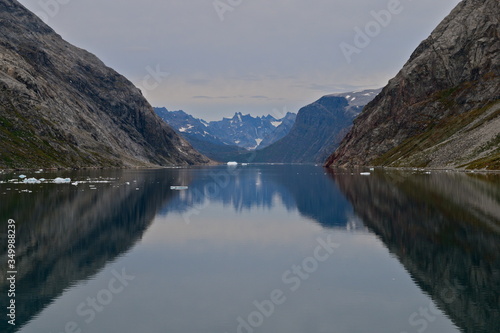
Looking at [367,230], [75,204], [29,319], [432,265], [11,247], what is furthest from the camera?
[75,204]

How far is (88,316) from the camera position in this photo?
83.4 feet

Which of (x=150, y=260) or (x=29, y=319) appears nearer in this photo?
(x=29, y=319)

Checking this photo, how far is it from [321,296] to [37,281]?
18.8 m

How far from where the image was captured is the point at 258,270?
35.6 metres

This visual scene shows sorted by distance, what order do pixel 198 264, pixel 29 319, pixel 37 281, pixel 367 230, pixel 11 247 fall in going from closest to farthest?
pixel 29 319
pixel 37 281
pixel 198 264
pixel 11 247
pixel 367 230

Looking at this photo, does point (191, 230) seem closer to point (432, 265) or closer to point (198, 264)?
point (198, 264)

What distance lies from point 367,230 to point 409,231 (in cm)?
496

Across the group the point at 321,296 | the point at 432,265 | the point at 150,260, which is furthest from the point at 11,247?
the point at 432,265

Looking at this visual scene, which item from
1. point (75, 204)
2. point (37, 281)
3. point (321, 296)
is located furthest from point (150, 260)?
point (75, 204)

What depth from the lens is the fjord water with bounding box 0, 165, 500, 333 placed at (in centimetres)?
2477

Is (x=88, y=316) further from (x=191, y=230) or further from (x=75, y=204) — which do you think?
(x=75, y=204)

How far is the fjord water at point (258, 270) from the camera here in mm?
24766

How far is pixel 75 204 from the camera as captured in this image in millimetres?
75000

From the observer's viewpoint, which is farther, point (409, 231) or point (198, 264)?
point (409, 231)
